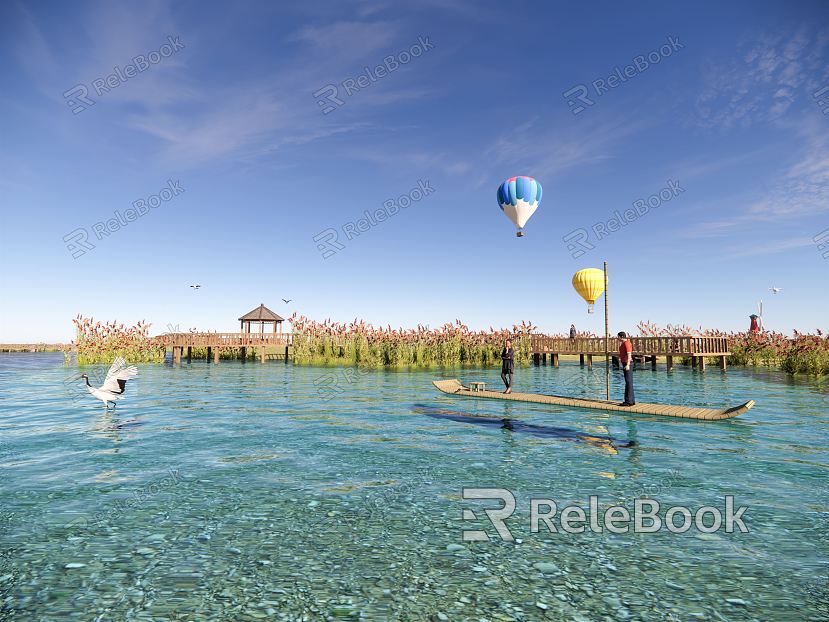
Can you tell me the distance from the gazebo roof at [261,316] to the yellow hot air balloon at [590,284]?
26.9 metres

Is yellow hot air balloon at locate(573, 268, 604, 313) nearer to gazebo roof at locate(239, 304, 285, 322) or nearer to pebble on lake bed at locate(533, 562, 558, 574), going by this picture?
gazebo roof at locate(239, 304, 285, 322)

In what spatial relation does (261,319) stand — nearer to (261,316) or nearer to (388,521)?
(261,316)

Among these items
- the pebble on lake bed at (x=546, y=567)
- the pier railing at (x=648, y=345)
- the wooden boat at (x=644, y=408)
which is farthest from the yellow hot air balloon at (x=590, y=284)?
the pebble on lake bed at (x=546, y=567)

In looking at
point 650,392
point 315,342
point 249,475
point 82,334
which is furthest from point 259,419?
point 82,334

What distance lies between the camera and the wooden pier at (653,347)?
31.2 meters

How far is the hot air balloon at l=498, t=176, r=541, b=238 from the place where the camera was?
24.0 meters

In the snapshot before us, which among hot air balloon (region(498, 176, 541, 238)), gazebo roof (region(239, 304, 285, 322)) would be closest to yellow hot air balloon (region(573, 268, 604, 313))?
hot air balloon (region(498, 176, 541, 238))

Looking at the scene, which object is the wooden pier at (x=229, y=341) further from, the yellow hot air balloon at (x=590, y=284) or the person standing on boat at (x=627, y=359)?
the person standing on boat at (x=627, y=359)

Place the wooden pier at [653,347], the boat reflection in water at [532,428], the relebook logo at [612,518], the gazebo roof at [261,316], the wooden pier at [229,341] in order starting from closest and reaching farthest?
the relebook logo at [612,518] < the boat reflection in water at [532,428] < the wooden pier at [653,347] < the wooden pier at [229,341] < the gazebo roof at [261,316]

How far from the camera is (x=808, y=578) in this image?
4.68 metres

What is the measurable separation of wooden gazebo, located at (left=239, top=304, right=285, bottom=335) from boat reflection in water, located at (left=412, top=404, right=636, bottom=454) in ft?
108

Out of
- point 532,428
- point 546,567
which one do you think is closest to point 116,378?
point 532,428

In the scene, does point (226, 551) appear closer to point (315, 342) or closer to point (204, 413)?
point (204, 413)

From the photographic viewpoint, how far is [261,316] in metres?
46.0
